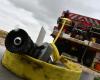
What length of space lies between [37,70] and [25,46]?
0.51 metres

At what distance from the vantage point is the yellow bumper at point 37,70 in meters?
5.71

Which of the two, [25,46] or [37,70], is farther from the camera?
[37,70]

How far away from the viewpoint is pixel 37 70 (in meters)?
5.78

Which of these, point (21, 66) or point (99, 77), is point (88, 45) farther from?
point (21, 66)

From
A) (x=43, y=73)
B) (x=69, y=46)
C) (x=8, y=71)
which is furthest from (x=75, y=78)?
(x=69, y=46)

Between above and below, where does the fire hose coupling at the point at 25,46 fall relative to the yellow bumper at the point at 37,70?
above

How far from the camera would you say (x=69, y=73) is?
5883 millimetres

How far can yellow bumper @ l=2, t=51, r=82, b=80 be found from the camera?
5.71 metres

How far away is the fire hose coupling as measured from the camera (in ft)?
18.6

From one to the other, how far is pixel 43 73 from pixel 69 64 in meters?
2.13

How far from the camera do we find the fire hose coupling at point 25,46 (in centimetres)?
568

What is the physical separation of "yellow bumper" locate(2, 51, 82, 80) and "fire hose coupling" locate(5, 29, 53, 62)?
8.0 inches

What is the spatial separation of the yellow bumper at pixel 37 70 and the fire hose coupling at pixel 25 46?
0.67 ft

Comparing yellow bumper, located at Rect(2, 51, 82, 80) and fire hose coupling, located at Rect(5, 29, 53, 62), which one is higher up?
fire hose coupling, located at Rect(5, 29, 53, 62)
